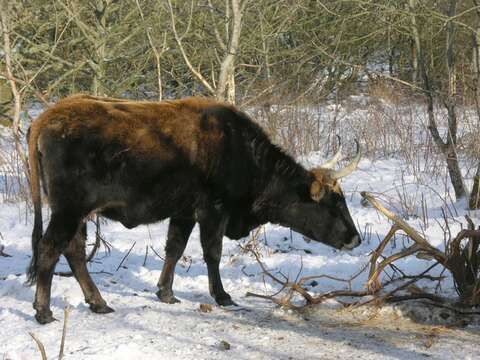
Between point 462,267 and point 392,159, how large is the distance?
6.66 meters

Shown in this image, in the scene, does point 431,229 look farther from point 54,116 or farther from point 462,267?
point 54,116

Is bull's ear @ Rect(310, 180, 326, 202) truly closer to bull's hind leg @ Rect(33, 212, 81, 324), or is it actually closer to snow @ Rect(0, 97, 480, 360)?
snow @ Rect(0, 97, 480, 360)

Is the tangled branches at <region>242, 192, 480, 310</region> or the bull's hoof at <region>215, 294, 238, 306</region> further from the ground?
the tangled branches at <region>242, 192, 480, 310</region>

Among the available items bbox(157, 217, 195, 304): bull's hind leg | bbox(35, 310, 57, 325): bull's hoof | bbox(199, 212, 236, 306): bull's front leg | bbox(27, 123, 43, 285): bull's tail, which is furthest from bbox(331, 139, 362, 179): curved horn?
bbox(35, 310, 57, 325): bull's hoof

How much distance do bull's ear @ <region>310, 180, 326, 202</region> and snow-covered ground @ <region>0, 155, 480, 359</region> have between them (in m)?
0.74

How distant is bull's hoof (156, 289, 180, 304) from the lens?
6.09 m

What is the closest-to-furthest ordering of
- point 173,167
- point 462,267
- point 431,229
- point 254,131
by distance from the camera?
point 462,267
point 173,167
point 254,131
point 431,229

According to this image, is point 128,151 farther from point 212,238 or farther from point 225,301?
point 225,301

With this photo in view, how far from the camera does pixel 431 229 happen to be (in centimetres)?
786

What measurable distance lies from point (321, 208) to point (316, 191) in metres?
0.19

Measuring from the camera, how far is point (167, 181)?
5.91 metres

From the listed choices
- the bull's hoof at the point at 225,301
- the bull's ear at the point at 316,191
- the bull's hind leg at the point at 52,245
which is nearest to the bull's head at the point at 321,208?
the bull's ear at the point at 316,191

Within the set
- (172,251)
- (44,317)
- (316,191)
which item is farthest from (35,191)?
(316,191)

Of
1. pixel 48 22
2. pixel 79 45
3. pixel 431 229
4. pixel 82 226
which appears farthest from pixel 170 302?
pixel 79 45
